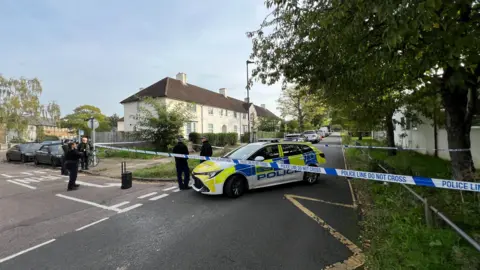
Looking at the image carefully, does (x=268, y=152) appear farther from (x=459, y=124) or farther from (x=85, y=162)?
(x=85, y=162)

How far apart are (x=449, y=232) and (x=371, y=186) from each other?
4008mm

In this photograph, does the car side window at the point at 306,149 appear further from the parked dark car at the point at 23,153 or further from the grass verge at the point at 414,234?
the parked dark car at the point at 23,153

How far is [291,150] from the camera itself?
8.34 m

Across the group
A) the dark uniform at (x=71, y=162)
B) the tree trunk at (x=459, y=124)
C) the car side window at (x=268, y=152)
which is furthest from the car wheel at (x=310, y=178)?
the dark uniform at (x=71, y=162)

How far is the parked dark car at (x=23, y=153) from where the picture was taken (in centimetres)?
1850

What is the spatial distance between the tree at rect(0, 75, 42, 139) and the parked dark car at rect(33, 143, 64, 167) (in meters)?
26.5

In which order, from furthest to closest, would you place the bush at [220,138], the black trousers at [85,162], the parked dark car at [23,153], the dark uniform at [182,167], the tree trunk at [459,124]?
the bush at [220,138]
the parked dark car at [23,153]
the black trousers at [85,162]
the dark uniform at [182,167]
the tree trunk at [459,124]

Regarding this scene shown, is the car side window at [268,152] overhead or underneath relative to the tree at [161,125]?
underneath

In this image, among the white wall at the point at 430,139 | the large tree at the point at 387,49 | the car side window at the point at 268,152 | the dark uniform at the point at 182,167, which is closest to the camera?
the large tree at the point at 387,49

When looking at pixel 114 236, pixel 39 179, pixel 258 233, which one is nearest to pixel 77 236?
pixel 114 236

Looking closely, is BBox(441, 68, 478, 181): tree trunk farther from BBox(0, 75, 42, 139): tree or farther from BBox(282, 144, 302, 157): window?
BBox(0, 75, 42, 139): tree

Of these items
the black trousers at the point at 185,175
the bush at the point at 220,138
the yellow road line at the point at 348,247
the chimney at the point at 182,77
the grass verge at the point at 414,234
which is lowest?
the yellow road line at the point at 348,247

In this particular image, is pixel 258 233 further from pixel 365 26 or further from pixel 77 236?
pixel 365 26

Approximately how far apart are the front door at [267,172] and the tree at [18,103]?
42554 millimetres
